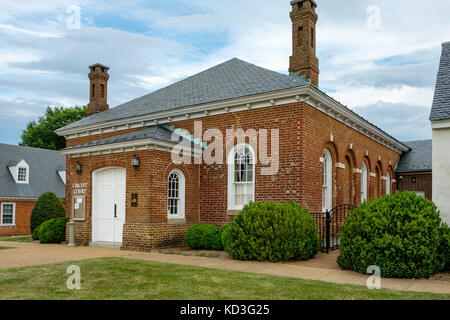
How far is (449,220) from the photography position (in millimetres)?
10945

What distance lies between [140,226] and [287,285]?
767 cm

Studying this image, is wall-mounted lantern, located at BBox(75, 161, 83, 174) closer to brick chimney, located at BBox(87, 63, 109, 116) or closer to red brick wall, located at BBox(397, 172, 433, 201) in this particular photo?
brick chimney, located at BBox(87, 63, 109, 116)

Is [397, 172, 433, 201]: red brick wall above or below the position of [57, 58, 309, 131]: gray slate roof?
below

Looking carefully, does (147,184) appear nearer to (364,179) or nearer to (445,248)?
(445,248)

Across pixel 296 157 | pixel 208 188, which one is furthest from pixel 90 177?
pixel 296 157

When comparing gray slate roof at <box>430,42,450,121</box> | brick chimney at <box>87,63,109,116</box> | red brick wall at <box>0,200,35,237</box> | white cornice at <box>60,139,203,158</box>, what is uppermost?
brick chimney at <box>87,63,109,116</box>

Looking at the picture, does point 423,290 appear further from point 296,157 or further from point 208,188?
point 208,188

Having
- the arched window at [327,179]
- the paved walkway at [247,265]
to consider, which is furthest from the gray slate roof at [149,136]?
the arched window at [327,179]

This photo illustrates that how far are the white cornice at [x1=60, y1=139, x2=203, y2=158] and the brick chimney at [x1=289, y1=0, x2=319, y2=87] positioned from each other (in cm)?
528

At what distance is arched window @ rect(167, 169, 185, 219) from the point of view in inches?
613

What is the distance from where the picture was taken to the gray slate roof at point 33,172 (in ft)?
99.9

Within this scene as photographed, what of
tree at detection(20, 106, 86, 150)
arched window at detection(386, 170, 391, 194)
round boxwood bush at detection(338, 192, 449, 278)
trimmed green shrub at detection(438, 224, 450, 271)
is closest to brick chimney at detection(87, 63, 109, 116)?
arched window at detection(386, 170, 391, 194)

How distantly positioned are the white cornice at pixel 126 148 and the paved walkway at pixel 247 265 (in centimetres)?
367

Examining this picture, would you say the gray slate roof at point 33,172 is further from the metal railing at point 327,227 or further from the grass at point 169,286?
the metal railing at point 327,227
